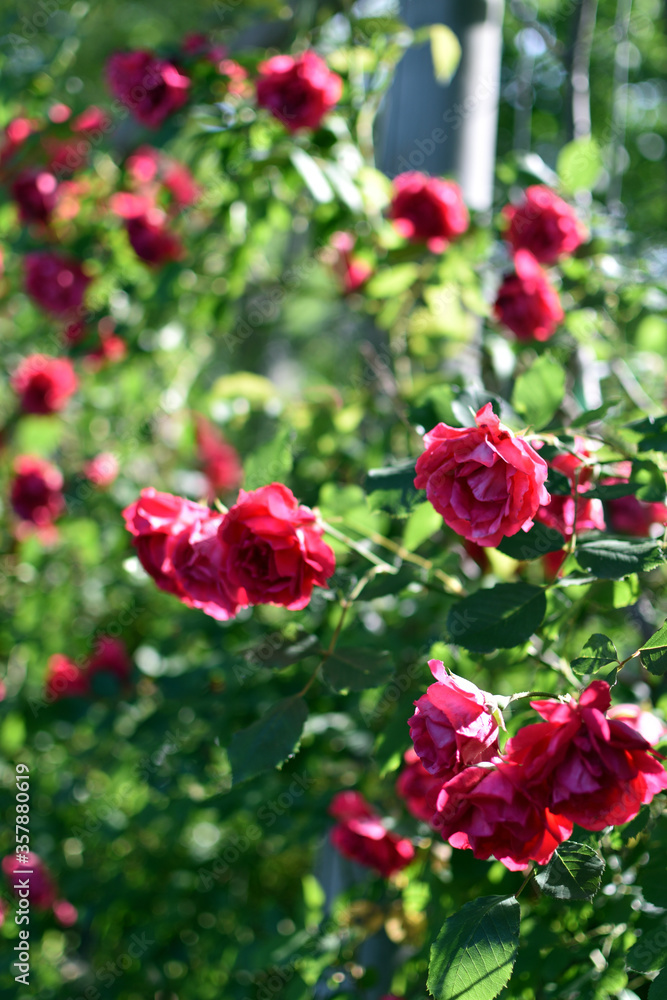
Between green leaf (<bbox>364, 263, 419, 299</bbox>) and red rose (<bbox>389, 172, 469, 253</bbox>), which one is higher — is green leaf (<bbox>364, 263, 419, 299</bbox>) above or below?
below

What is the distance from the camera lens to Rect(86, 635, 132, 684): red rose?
1.85 meters

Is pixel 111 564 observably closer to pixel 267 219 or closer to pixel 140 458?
pixel 140 458

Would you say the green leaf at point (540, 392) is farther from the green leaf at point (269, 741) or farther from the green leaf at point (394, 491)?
the green leaf at point (269, 741)

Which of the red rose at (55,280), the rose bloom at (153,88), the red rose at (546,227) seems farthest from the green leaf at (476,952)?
the red rose at (55,280)

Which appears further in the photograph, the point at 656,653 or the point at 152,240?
the point at 152,240

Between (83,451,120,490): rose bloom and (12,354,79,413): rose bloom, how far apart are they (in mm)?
180

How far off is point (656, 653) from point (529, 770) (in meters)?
0.14

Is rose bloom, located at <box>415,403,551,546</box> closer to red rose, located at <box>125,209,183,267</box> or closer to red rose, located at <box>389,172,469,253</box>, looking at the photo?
red rose, located at <box>389,172,469,253</box>

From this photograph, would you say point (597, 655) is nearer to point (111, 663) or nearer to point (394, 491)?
point (394, 491)

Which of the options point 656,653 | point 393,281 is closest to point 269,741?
point 656,653

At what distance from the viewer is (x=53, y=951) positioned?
7.00 ft

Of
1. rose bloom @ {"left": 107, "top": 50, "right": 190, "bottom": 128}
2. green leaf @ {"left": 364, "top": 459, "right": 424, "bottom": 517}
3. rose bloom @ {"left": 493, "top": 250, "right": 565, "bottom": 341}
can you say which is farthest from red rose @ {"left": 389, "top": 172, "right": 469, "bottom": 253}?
green leaf @ {"left": 364, "top": 459, "right": 424, "bottom": 517}

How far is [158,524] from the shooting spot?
0.77 meters

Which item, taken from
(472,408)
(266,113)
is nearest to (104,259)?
(266,113)
